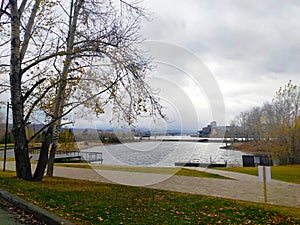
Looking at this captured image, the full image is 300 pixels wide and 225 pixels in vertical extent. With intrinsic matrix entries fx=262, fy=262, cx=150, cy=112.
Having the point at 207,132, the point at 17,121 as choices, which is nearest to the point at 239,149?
the point at 207,132

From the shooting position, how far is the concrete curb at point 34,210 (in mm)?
4039

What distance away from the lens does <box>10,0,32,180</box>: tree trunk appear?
7.90 meters

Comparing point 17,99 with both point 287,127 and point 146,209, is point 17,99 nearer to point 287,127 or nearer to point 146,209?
point 146,209

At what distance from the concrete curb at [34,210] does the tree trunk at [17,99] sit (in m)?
2.35

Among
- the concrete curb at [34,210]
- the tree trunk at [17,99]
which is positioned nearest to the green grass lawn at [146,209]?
the concrete curb at [34,210]

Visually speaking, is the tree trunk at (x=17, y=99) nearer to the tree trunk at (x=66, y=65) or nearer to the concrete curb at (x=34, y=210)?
the tree trunk at (x=66, y=65)

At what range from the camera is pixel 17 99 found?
320 inches

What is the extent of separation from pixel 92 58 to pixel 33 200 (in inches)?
182

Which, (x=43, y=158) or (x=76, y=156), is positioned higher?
(x=43, y=158)

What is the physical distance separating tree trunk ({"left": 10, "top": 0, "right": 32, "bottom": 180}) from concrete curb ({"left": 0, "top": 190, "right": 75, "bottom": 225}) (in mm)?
2348

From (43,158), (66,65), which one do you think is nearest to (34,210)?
(43,158)

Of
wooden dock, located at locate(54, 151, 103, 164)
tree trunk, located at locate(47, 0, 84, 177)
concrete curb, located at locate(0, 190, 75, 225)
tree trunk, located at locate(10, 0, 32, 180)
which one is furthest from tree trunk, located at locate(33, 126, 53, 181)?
wooden dock, located at locate(54, 151, 103, 164)

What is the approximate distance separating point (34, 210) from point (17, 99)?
15.1 feet

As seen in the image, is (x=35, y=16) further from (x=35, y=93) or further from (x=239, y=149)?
(x=239, y=149)
